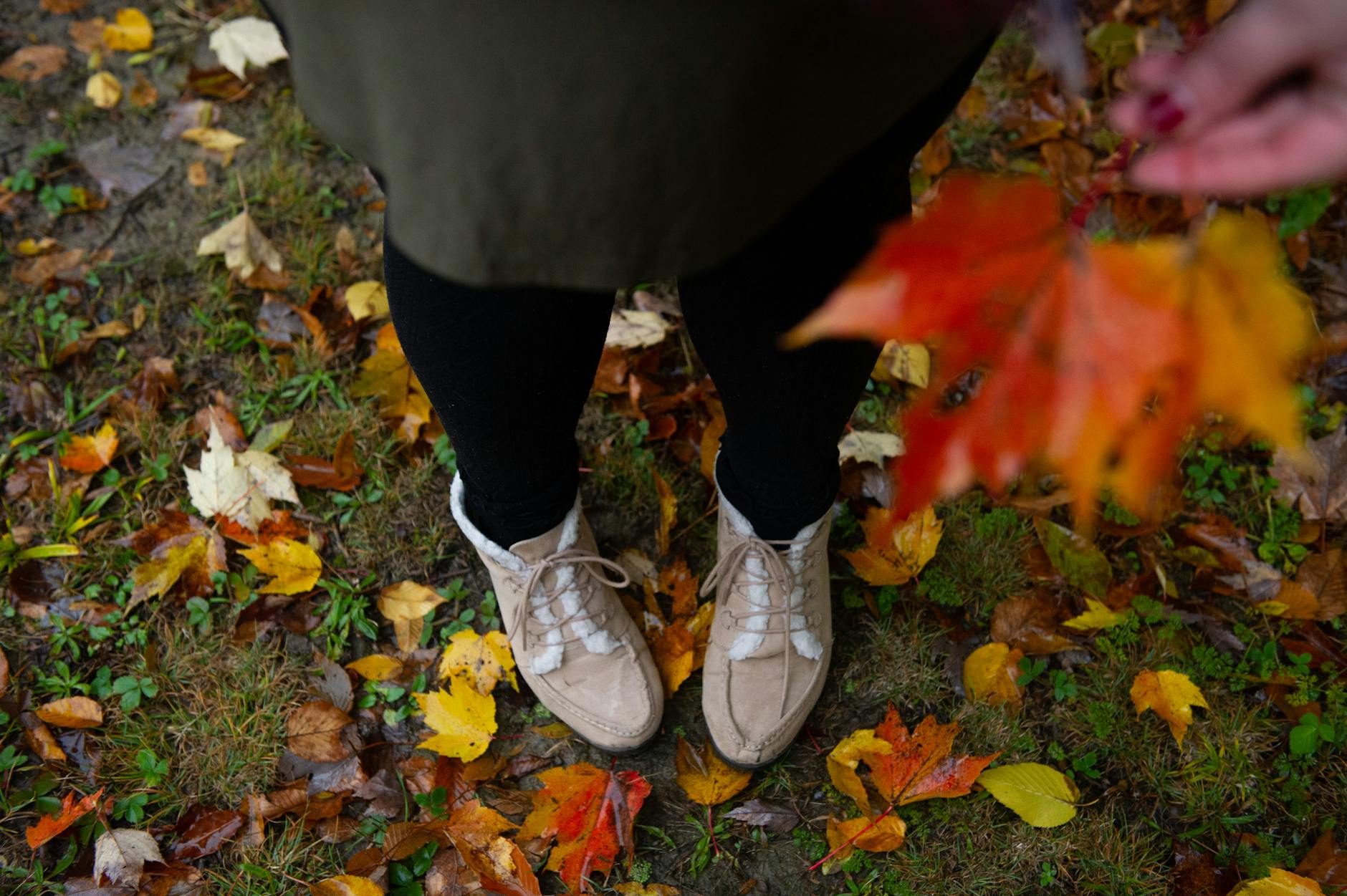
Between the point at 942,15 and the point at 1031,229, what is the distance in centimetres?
16

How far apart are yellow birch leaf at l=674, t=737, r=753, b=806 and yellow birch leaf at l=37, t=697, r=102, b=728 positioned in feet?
2.88

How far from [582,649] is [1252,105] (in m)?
1.02

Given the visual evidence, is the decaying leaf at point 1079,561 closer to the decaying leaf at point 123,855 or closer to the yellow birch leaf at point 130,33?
the decaying leaf at point 123,855

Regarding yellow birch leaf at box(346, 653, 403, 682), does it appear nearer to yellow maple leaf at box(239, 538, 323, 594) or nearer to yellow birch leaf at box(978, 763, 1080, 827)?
yellow maple leaf at box(239, 538, 323, 594)

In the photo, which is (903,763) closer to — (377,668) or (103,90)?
(377,668)

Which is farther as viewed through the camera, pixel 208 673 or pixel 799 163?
pixel 208 673

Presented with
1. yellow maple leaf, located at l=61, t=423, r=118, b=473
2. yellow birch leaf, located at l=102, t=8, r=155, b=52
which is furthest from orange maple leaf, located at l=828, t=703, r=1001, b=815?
yellow birch leaf, located at l=102, t=8, r=155, b=52

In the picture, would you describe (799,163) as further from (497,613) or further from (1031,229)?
(497,613)

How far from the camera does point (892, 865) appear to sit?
3.84ft

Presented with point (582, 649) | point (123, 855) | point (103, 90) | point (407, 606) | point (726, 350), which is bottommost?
point (123, 855)

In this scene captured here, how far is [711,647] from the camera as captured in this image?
127 cm

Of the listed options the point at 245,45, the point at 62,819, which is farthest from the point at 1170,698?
the point at 245,45

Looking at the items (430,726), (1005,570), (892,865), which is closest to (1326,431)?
(1005,570)

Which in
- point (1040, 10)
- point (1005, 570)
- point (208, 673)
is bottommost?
point (208, 673)
